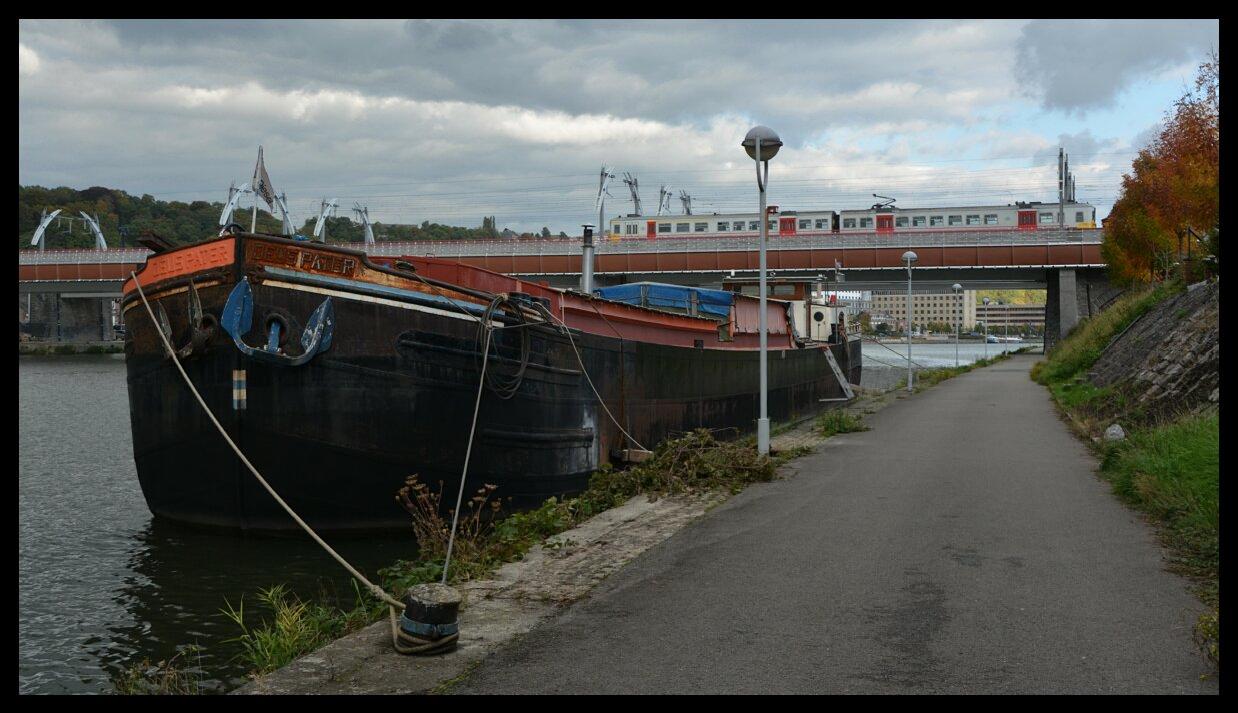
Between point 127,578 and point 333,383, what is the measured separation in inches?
118

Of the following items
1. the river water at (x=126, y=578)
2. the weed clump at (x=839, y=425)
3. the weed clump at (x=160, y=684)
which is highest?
the weed clump at (x=839, y=425)

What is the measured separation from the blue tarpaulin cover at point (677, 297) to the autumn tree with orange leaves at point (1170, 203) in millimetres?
12202

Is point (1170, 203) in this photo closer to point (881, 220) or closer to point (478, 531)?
point (881, 220)

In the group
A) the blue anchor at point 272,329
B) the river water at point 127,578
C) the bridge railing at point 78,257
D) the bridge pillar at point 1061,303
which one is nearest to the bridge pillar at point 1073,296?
the bridge pillar at point 1061,303

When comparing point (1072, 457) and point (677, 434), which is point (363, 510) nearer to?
point (677, 434)

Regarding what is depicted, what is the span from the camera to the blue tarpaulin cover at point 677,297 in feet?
70.2

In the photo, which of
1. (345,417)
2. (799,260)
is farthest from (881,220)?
(345,417)

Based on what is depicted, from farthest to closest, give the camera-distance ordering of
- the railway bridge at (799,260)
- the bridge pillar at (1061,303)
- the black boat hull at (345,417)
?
the railway bridge at (799,260)
the bridge pillar at (1061,303)
the black boat hull at (345,417)

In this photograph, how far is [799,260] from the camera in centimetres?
5781

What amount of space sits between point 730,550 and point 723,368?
12039mm

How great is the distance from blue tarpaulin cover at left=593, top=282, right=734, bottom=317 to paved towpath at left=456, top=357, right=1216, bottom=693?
10096mm

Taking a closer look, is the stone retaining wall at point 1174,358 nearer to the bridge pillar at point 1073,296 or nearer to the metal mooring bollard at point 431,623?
the metal mooring bollard at point 431,623

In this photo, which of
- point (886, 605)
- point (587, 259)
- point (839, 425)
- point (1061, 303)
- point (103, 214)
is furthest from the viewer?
point (103, 214)
